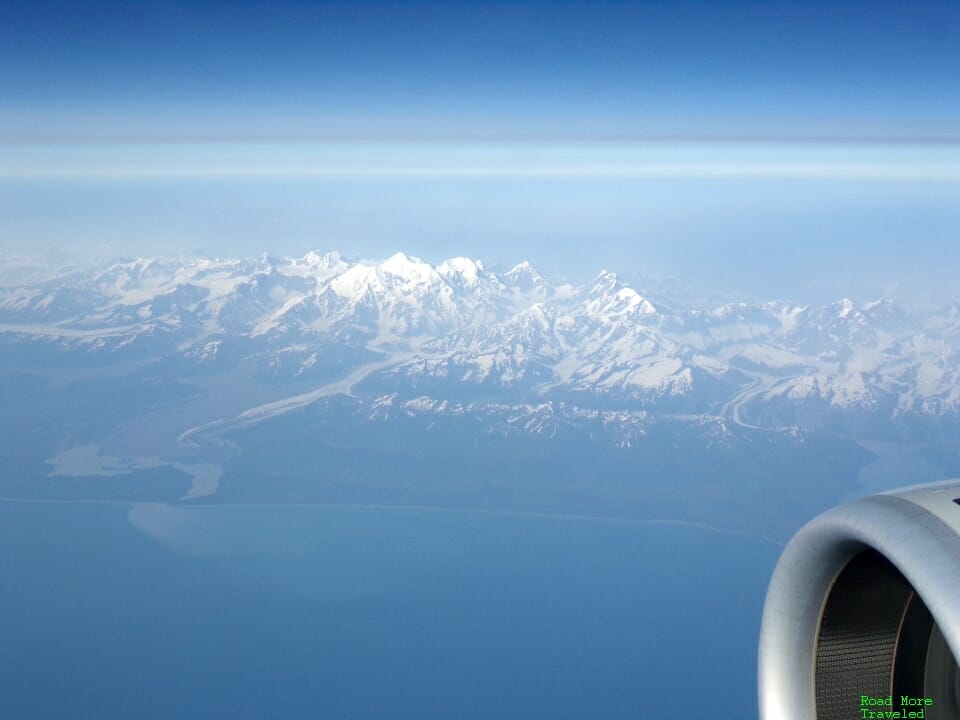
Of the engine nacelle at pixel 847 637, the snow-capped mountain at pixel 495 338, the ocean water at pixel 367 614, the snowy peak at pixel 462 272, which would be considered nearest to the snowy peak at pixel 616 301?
the snow-capped mountain at pixel 495 338

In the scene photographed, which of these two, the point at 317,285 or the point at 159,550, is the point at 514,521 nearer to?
the point at 159,550

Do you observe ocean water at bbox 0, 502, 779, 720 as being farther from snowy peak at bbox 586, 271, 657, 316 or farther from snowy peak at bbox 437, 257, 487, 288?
snowy peak at bbox 437, 257, 487, 288

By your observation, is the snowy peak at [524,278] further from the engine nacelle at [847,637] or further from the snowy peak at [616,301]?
the engine nacelle at [847,637]

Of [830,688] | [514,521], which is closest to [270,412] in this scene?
[514,521]

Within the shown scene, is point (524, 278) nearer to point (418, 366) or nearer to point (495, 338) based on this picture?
point (495, 338)

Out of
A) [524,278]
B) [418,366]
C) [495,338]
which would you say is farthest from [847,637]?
[524,278]
